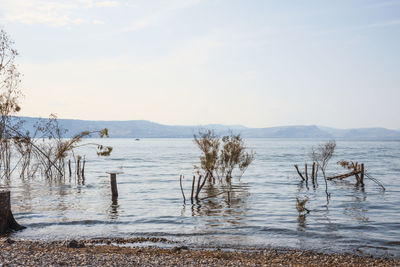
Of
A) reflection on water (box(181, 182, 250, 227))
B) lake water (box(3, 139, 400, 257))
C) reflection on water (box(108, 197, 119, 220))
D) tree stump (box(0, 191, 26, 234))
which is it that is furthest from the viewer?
reflection on water (box(108, 197, 119, 220))

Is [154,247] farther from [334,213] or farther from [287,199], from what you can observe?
[287,199]

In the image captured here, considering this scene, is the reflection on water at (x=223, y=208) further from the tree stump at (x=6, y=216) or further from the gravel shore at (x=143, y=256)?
the tree stump at (x=6, y=216)

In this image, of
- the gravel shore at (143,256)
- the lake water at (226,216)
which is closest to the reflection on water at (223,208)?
the lake water at (226,216)

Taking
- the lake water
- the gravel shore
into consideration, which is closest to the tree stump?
the lake water

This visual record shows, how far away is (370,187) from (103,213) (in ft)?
78.5

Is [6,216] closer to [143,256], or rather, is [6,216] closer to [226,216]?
[143,256]

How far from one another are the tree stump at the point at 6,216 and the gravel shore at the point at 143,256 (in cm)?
105

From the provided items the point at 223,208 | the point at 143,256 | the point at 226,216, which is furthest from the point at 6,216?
the point at 223,208

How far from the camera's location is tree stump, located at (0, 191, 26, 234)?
46.9 ft

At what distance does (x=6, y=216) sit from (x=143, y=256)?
704cm

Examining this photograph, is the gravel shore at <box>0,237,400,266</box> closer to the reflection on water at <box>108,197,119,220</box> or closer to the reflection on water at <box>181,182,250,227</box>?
the reflection on water at <box>181,182,250,227</box>

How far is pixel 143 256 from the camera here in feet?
37.7

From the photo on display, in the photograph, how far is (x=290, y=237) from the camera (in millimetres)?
15406

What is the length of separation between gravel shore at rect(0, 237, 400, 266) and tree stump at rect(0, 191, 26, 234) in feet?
3.45
